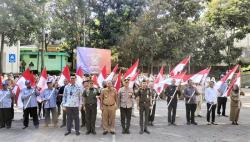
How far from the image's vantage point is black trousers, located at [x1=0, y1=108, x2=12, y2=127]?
16.4 m

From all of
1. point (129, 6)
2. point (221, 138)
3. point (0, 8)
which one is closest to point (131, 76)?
point (221, 138)

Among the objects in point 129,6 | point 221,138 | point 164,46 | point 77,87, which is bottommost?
point 221,138

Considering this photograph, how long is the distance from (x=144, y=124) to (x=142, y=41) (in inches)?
897

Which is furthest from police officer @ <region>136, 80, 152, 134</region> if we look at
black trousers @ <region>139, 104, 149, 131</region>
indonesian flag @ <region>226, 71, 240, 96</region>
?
indonesian flag @ <region>226, 71, 240, 96</region>

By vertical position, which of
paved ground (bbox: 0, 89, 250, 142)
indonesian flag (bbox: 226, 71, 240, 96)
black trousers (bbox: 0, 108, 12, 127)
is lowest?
paved ground (bbox: 0, 89, 250, 142)

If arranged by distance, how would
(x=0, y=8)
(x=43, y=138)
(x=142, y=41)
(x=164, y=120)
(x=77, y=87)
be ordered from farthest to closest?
(x=142, y=41) < (x=0, y=8) < (x=164, y=120) < (x=77, y=87) < (x=43, y=138)

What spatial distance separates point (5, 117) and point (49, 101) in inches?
64.0

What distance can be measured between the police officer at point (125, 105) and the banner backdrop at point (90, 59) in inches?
216

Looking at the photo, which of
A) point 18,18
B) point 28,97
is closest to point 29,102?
point 28,97

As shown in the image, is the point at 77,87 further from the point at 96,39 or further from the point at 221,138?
the point at 96,39

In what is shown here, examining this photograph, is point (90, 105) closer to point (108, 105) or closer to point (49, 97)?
point (108, 105)

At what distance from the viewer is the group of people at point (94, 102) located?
15094 millimetres

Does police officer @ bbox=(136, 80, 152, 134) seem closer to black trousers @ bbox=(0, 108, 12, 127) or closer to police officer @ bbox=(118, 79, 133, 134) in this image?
police officer @ bbox=(118, 79, 133, 134)

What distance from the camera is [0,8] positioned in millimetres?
25797
